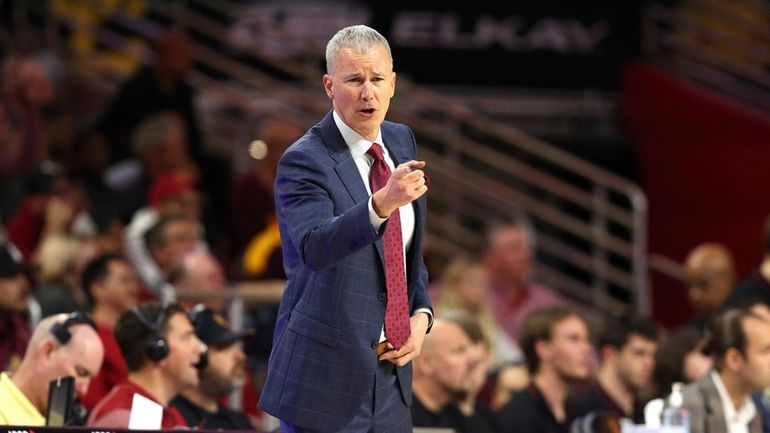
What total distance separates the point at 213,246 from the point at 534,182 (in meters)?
2.38

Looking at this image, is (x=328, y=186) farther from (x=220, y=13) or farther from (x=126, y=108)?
(x=220, y=13)

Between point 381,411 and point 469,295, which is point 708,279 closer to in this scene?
point 469,295

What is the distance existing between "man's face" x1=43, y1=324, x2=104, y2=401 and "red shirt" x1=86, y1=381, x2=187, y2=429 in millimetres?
106

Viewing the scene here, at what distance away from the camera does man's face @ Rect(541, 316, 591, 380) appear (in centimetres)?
771

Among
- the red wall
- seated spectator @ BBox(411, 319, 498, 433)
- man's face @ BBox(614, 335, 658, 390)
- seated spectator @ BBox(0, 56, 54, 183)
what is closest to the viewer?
seated spectator @ BBox(411, 319, 498, 433)

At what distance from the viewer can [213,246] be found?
393 inches

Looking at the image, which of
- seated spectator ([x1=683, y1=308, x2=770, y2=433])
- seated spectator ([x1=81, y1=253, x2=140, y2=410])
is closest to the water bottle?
Answer: seated spectator ([x1=683, y1=308, x2=770, y2=433])

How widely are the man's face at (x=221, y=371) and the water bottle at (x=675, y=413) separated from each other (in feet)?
5.59

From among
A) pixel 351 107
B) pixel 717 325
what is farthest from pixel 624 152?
pixel 351 107

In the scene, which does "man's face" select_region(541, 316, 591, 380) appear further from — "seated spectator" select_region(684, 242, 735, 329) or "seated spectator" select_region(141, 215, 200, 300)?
"seated spectator" select_region(141, 215, 200, 300)

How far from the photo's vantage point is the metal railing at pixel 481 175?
34.7 feet

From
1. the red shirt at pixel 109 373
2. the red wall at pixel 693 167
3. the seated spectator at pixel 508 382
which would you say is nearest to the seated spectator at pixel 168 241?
the seated spectator at pixel 508 382

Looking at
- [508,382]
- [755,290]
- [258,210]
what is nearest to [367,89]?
[755,290]

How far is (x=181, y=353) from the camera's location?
5.67 m
